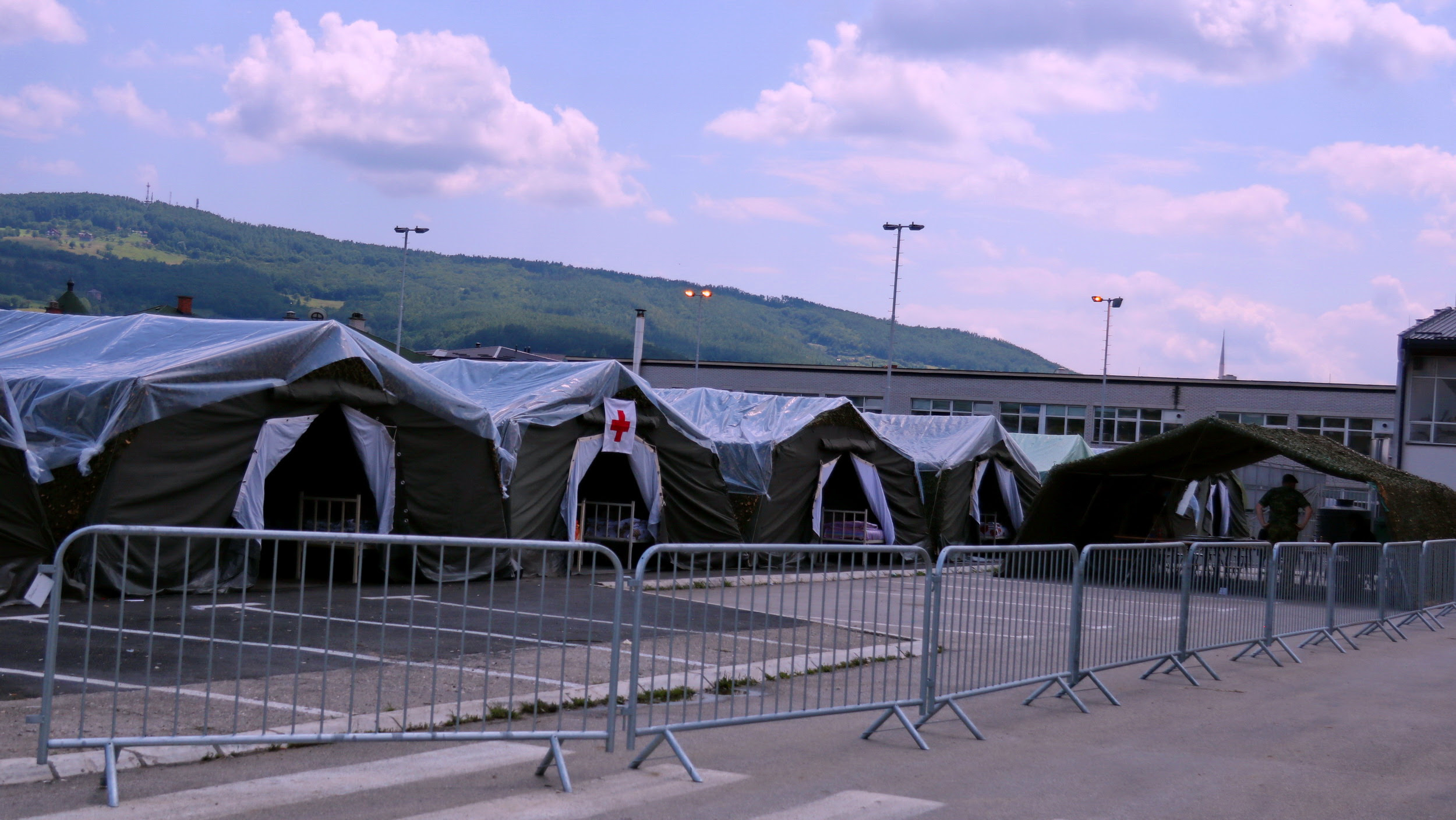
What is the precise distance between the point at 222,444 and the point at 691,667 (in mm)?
6688

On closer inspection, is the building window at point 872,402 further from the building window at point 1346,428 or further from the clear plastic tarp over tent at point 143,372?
the clear plastic tarp over tent at point 143,372

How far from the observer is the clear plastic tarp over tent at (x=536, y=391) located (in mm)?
17625

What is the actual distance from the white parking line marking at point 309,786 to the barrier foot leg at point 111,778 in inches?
1.3

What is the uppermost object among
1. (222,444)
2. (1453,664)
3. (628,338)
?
(628,338)

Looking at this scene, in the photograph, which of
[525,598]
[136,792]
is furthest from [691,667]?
[136,792]

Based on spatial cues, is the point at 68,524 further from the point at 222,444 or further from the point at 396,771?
the point at 396,771

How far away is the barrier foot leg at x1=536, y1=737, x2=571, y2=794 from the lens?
6117 mm

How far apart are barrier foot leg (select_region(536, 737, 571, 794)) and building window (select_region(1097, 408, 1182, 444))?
194ft

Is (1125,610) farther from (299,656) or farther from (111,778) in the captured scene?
(111,778)

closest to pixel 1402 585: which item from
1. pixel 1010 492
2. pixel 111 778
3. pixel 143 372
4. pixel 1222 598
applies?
pixel 1222 598

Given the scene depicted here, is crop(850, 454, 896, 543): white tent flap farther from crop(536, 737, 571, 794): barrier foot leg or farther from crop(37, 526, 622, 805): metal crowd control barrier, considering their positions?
crop(536, 737, 571, 794): barrier foot leg

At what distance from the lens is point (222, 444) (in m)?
13.7

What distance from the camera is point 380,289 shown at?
14800cm

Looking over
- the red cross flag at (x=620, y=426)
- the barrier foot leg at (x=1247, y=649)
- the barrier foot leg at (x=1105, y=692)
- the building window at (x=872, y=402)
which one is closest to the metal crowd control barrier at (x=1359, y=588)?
the barrier foot leg at (x=1247, y=649)
